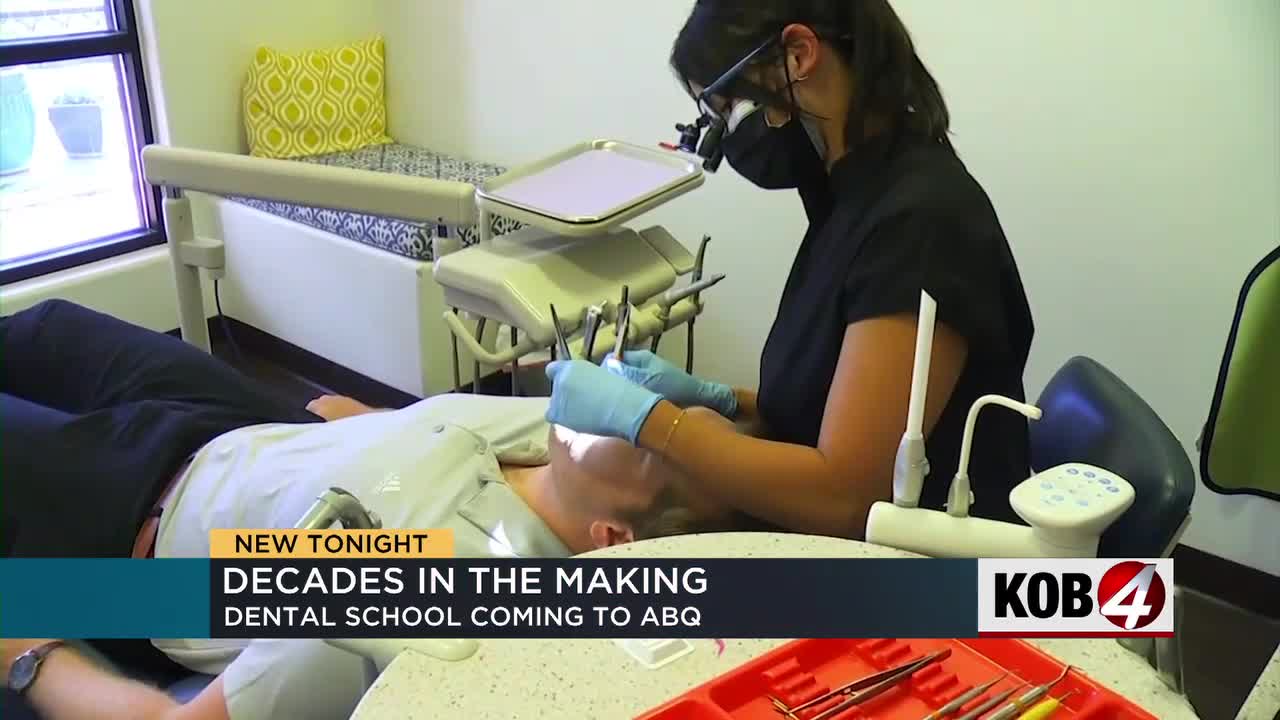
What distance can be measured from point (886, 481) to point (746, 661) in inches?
13.0

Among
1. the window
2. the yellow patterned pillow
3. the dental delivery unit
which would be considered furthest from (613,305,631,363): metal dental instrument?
the window

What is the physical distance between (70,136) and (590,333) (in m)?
2.35

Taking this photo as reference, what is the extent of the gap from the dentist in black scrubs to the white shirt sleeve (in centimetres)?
36

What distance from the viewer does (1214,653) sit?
6.75ft

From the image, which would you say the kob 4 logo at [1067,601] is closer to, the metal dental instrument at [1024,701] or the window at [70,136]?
the metal dental instrument at [1024,701]

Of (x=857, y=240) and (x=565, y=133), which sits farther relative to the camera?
(x=565, y=133)

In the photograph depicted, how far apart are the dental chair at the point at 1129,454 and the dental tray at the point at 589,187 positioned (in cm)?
63

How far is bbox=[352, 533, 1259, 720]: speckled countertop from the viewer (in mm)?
830

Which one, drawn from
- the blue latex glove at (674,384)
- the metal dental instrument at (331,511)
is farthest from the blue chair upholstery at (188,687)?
the blue latex glove at (674,384)

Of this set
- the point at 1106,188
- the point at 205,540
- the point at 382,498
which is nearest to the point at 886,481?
Result: the point at 382,498

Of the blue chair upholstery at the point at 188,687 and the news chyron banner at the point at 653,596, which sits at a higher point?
the news chyron banner at the point at 653,596

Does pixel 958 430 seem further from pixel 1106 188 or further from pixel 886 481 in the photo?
pixel 1106 188

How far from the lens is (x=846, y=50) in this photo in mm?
1229

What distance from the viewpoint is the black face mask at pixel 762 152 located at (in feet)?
4.50
